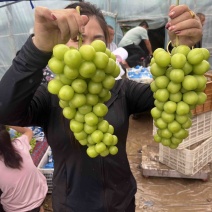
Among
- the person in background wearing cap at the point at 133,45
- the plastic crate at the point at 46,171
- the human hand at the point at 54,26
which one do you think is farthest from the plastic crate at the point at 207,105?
the person in background wearing cap at the point at 133,45

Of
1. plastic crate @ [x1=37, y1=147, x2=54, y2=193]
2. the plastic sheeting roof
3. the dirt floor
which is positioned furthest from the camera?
the plastic sheeting roof

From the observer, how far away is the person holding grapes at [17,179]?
2146mm

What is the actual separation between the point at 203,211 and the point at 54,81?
2612 mm

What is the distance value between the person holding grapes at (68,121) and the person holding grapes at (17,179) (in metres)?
0.84

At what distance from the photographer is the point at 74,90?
86 centimetres

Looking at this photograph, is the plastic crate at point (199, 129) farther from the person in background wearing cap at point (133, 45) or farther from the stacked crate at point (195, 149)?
the person in background wearing cap at point (133, 45)

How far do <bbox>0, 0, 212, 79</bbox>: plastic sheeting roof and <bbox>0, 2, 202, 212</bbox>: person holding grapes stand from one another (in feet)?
17.9

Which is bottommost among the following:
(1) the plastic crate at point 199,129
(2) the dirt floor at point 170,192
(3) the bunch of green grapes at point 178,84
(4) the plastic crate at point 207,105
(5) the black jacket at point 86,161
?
(2) the dirt floor at point 170,192

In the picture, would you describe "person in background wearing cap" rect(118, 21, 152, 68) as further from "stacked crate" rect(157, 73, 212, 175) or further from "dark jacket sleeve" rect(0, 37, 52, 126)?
"dark jacket sleeve" rect(0, 37, 52, 126)

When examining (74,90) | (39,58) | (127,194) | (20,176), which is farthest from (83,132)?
(20,176)

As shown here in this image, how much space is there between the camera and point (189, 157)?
3.02 metres

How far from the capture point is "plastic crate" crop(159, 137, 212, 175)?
3.03 meters

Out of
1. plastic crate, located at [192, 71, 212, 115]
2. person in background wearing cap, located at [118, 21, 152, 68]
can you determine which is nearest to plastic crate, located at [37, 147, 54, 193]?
plastic crate, located at [192, 71, 212, 115]

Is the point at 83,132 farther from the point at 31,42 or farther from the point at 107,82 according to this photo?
the point at 31,42
